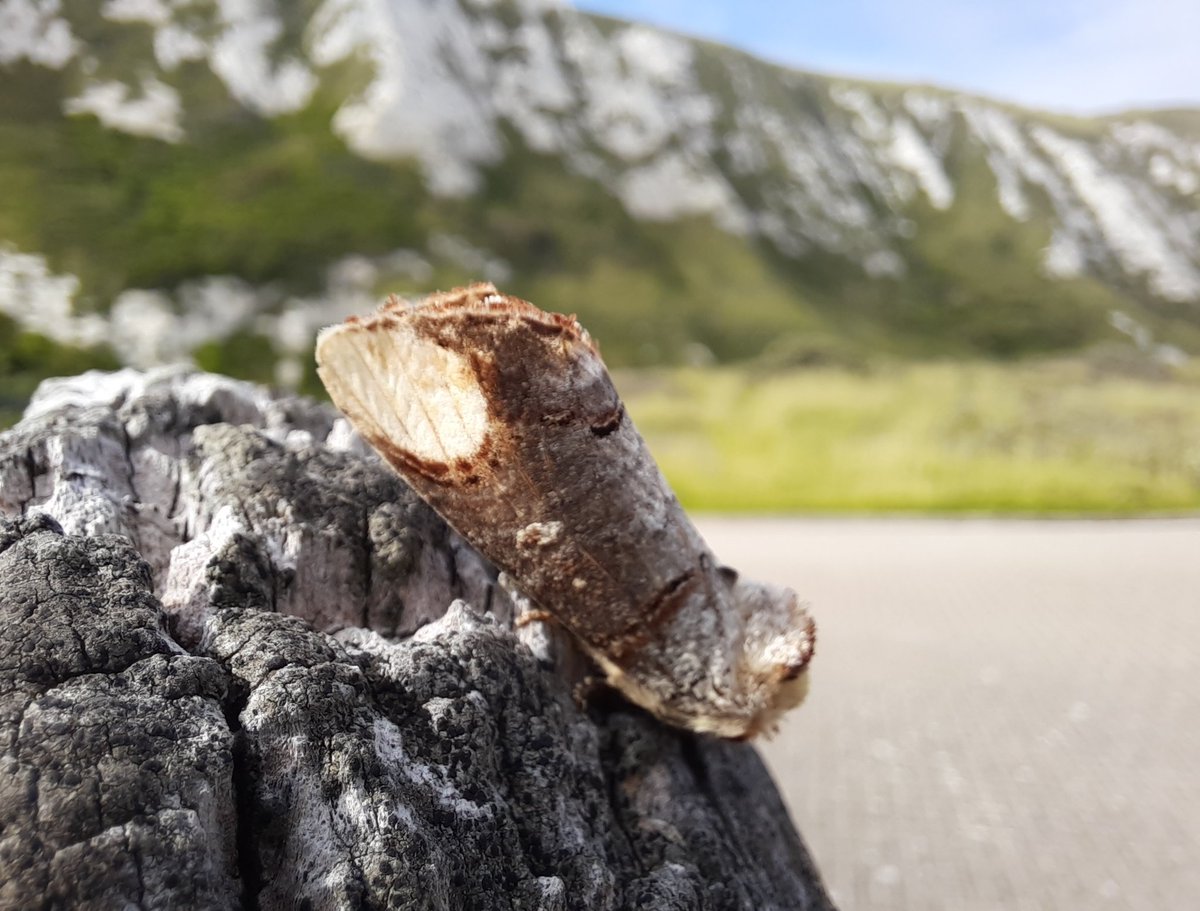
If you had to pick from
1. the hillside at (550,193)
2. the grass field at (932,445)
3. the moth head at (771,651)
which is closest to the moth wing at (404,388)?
the moth head at (771,651)

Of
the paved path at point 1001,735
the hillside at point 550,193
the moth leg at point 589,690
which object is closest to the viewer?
the moth leg at point 589,690

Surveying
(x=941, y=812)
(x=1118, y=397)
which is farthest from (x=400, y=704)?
(x=1118, y=397)

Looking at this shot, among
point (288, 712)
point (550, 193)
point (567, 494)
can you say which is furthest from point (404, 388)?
point (550, 193)

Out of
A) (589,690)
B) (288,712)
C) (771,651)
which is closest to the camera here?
(288,712)

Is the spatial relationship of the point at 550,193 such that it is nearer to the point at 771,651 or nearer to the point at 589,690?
the point at 589,690

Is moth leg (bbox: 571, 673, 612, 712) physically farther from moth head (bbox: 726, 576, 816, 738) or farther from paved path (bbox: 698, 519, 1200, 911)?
paved path (bbox: 698, 519, 1200, 911)

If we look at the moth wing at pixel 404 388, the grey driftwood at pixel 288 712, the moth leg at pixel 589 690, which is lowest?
the moth leg at pixel 589 690

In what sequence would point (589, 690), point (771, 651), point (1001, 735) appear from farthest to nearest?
point (1001, 735) < point (589, 690) < point (771, 651)

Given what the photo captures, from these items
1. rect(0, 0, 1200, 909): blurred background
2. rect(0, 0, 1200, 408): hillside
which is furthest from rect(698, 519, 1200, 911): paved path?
rect(0, 0, 1200, 408): hillside

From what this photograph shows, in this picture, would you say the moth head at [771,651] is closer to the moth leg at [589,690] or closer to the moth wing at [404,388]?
the moth leg at [589,690]
